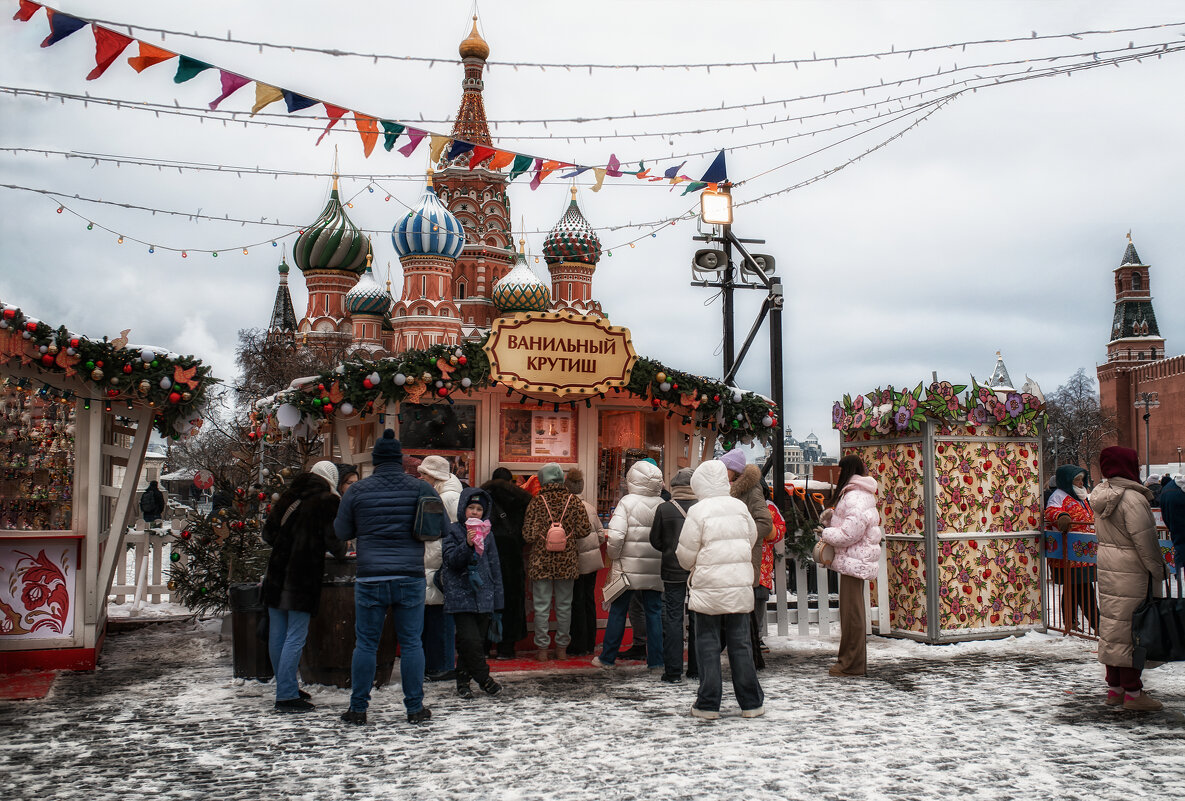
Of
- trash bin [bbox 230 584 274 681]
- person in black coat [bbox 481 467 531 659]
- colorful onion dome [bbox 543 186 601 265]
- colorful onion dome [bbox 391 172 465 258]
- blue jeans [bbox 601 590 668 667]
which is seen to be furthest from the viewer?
colorful onion dome [bbox 543 186 601 265]

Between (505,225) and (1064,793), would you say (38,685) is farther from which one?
(505,225)

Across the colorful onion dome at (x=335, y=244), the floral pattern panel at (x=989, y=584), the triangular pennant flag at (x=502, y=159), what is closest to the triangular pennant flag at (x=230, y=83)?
the triangular pennant flag at (x=502, y=159)

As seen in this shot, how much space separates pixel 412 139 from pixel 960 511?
640 centimetres

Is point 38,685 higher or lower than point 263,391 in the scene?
lower

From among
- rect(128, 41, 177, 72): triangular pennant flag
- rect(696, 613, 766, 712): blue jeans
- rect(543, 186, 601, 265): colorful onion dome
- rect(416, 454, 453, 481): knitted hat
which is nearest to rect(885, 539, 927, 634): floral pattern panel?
rect(696, 613, 766, 712): blue jeans

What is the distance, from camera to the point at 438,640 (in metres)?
7.71

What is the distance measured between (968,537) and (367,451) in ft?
20.2

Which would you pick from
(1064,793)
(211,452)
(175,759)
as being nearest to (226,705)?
(175,759)

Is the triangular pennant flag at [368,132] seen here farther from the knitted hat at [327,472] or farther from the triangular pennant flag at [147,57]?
the knitted hat at [327,472]

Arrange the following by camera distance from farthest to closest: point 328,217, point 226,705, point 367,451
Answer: point 328,217, point 367,451, point 226,705

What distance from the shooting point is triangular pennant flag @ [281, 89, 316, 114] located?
821 centimetres

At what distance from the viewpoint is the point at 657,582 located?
8.03 m

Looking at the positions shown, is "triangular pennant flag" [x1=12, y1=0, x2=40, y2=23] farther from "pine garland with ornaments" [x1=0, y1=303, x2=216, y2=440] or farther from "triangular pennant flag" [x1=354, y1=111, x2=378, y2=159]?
"triangular pennant flag" [x1=354, y1=111, x2=378, y2=159]

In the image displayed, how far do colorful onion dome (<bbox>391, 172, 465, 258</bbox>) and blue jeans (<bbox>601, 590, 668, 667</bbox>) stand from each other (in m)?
30.9
